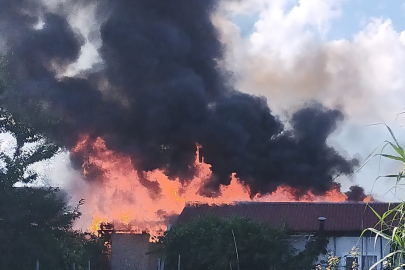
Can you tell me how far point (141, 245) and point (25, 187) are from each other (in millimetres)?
7871

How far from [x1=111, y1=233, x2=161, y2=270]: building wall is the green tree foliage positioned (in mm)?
3432

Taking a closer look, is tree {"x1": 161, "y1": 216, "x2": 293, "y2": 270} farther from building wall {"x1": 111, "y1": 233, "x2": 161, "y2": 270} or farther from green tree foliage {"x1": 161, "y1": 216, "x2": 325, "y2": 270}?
building wall {"x1": 111, "y1": 233, "x2": 161, "y2": 270}

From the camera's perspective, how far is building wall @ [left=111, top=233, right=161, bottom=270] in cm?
2456

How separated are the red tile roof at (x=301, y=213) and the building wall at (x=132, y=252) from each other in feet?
6.11

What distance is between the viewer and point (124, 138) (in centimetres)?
2655

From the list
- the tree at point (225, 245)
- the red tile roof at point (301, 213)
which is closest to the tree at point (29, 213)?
the tree at point (225, 245)

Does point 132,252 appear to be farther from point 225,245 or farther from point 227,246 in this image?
point 227,246

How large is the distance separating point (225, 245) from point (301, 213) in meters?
6.30

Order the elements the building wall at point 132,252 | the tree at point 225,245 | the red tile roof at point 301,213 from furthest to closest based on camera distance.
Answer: the building wall at point 132,252, the red tile roof at point 301,213, the tree at point 225,245

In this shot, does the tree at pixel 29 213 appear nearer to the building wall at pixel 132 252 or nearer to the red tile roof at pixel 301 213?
the building wall at pixel 132 252

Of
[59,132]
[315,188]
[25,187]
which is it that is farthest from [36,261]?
[315,188]

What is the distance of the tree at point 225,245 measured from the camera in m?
19.8

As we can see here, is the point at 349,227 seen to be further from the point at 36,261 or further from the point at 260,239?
the point at 36,261

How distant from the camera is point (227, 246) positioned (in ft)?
65.3
